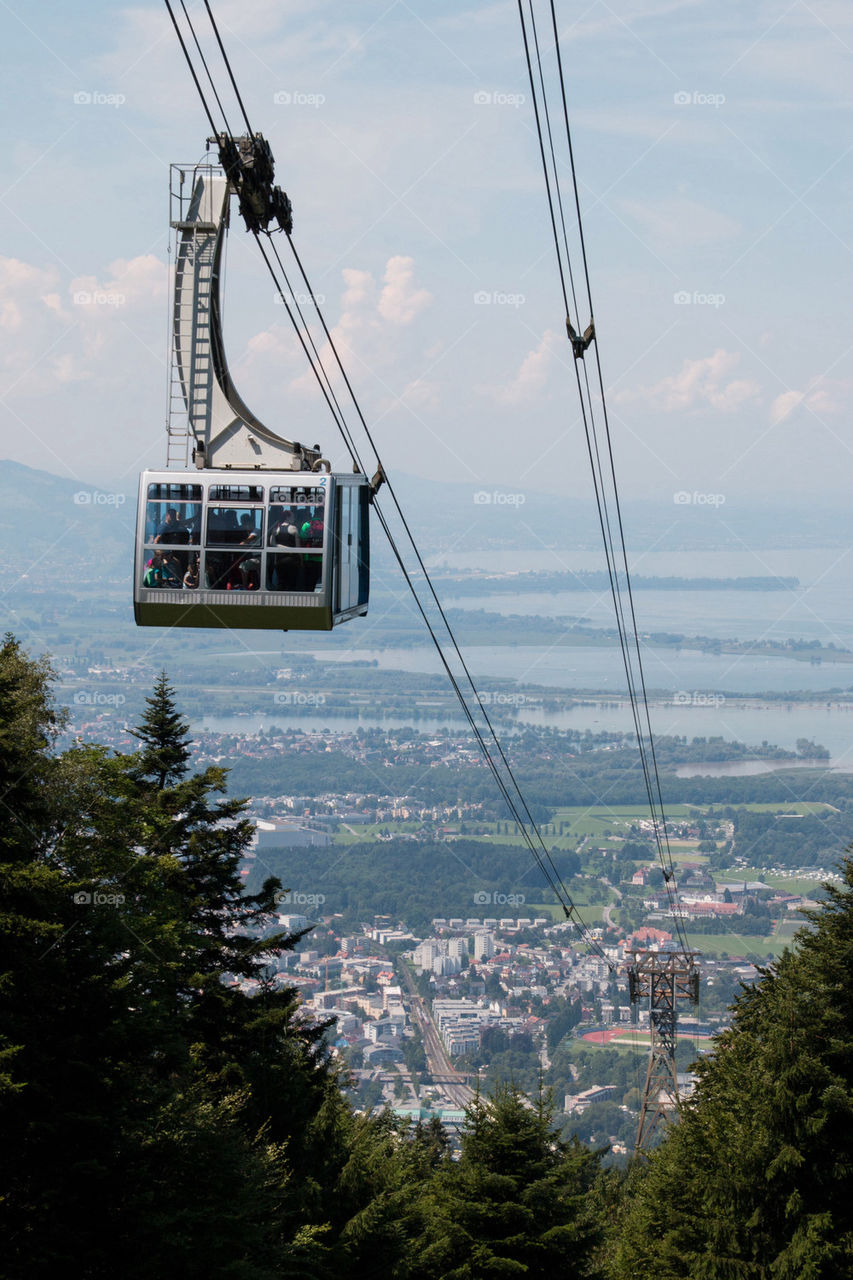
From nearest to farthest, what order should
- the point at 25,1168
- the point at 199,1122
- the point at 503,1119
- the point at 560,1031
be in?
the point at 25,1168 < the point at 199,1122 < the point at 503,1119 < the point at 560,1031

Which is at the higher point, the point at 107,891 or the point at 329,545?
the point at 329,545

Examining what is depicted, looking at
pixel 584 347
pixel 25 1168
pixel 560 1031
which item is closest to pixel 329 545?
pixel 584 347

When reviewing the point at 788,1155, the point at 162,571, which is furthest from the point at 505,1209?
the point at 162,571

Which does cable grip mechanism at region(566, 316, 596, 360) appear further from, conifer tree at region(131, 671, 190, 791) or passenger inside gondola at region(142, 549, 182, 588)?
conifer tree at region(131, 671, 190, 791)

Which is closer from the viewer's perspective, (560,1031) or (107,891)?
(107,891)

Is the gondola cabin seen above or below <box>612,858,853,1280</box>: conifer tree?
above

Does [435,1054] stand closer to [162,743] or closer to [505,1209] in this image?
[162,743]

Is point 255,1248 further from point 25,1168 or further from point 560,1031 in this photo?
point 560,1031
